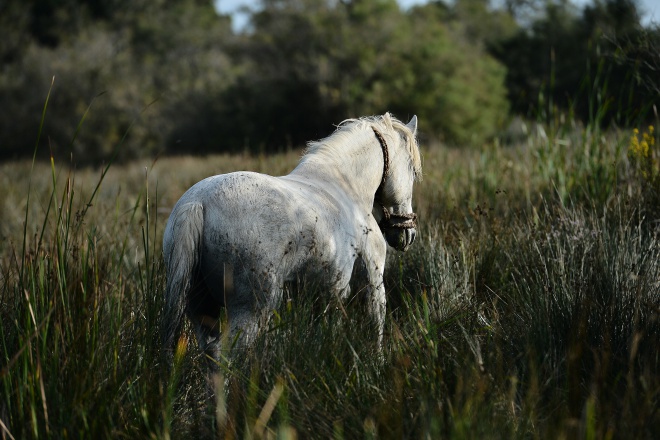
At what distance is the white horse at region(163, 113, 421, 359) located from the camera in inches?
116

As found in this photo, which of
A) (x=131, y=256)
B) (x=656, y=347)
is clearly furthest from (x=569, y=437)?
(x=131, y=256)

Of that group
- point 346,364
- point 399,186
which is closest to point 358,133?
point 399,186

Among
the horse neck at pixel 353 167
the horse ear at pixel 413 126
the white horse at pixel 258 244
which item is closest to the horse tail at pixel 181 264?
the white horse at pixel 258 244

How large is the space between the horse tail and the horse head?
152 cm

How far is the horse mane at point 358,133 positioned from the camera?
3.96 metres

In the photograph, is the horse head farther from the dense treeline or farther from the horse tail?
the dense treeline

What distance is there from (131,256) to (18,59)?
82.7ft

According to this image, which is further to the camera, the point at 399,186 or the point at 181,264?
the point at 399,186

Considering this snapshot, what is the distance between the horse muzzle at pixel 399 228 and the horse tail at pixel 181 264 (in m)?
1.58

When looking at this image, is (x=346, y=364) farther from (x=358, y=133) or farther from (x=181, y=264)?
(x=358, y=133)

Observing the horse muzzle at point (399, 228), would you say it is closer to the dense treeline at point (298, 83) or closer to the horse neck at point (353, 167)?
the horse neck at point (353, 167)

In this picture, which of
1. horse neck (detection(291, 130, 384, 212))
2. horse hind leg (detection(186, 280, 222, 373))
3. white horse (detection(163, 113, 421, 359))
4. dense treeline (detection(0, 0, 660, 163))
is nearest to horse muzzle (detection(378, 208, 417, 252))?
horse neck (detection(291, 130, 384, 212))

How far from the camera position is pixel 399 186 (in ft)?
13.8

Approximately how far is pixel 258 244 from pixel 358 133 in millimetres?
1258
